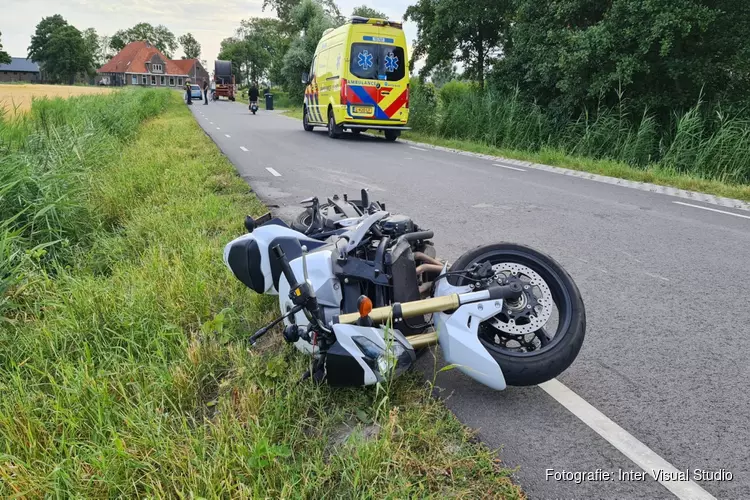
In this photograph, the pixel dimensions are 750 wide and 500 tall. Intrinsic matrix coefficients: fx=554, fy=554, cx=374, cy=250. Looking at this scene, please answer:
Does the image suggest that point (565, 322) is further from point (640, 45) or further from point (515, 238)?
point (640, 45)

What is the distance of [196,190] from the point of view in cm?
679

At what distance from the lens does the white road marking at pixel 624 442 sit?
2.04 meters

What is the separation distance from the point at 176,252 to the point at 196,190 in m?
2.37

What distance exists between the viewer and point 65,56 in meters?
105

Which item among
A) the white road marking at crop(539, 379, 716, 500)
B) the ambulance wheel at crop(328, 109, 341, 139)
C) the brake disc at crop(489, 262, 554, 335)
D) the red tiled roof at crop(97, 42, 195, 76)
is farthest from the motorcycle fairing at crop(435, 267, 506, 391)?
the red tiled roof at crop(97, 42, 195, 76)

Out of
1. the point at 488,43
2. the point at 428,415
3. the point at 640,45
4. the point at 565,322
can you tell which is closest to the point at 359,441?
the point at 428,415

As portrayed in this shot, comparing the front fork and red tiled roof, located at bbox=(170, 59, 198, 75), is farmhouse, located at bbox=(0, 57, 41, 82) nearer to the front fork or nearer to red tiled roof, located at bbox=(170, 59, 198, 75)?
red tiled roof, located at bbox=(170, 59, 198, 75)

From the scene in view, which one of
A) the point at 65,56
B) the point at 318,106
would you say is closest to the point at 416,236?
the point at 318,106

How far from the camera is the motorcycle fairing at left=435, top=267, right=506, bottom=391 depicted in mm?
2445

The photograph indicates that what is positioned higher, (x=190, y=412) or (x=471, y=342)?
(x=471, y=342)

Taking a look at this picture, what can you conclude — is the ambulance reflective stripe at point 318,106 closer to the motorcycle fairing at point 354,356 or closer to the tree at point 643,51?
the tree at point 643,51

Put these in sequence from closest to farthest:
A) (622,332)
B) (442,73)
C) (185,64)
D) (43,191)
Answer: (622,332) → (43,191) → (442,73) → (185,64)

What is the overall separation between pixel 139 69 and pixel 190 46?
41.5 m

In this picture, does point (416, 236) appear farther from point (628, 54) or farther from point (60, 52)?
point (60, 52)
